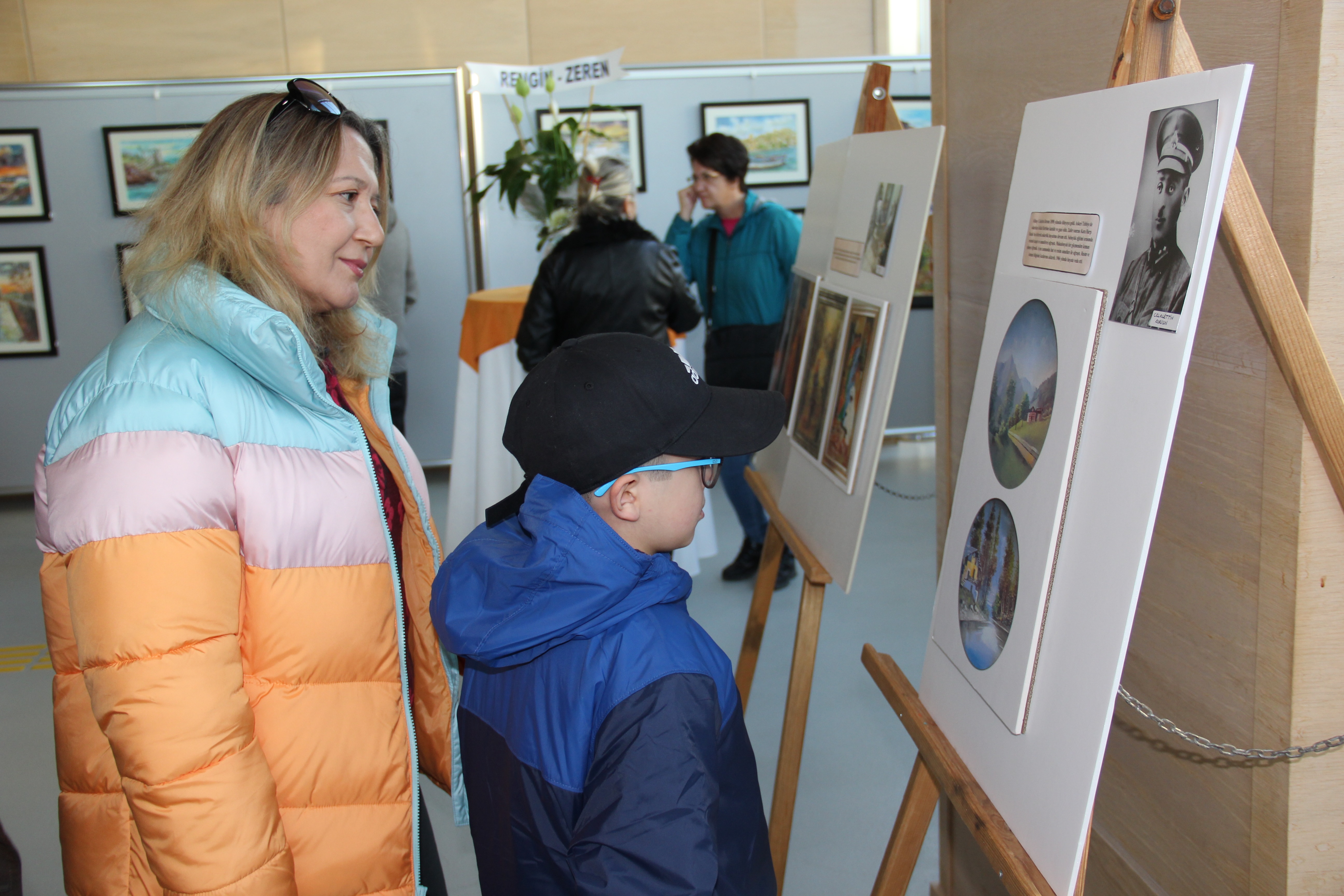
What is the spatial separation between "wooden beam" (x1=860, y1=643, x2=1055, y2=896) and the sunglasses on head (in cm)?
93

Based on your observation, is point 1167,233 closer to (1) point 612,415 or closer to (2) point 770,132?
(1) point 612,415

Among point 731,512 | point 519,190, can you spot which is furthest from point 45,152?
point 731,512

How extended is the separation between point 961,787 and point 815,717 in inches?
65.1

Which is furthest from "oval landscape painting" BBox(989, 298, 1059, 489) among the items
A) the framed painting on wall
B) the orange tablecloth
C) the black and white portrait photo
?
the framed painting on wall

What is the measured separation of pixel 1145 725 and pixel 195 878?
106 cm

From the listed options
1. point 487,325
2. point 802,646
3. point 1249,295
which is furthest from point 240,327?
point 487,325

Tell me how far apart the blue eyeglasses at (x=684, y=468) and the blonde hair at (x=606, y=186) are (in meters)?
2.18

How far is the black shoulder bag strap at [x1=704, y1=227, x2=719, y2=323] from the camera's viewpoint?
3.54 metres

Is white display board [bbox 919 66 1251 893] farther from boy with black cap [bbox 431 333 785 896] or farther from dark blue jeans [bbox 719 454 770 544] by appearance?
dark blue jeans [bbox 719 454 770 544]

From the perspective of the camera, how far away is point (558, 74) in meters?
3.50

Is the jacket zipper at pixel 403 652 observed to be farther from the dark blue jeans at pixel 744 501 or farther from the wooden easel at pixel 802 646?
the dark blue jeans at pixel 744 501

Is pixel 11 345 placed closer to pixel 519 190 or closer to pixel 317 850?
pixel 519 190

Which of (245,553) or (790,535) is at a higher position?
(245,553)

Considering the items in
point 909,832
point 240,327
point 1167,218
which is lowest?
point 909,832
